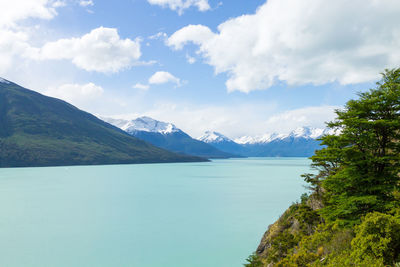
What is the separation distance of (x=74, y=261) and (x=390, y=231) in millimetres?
28154

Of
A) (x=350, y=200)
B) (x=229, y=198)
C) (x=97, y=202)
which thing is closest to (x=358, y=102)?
(x=350, y=200)

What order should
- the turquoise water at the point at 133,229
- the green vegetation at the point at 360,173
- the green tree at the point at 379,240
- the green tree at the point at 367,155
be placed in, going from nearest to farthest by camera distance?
the green tree at the point at 379,240, the green vegetation at the point at 360,173, the green tree at the point at 367,155, the turquoise water at the point at 133,229

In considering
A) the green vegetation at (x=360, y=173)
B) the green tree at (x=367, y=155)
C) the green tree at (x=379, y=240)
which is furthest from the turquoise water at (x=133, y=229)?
the green tree at (x=379, y=240)

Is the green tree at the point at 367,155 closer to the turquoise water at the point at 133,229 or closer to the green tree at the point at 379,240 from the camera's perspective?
the green tree at the point at 379,240

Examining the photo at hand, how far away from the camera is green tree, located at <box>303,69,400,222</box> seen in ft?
56.4

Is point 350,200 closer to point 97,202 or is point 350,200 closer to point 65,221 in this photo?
point 65,221

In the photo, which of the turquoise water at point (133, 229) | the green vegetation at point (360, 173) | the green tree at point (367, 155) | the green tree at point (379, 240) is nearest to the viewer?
the green tree at point (379, 240)

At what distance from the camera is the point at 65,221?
44.1 meters

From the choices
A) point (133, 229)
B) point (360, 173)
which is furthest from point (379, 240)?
point (133, 229)

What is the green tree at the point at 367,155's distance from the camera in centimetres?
1719

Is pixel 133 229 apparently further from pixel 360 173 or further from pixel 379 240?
pixel 379 240

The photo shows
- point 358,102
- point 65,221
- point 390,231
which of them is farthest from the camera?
point 65,221

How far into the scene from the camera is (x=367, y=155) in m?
17.8

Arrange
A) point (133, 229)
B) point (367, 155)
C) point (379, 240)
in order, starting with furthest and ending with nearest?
point (133, 229) → point (367, 155) → point (379, 240)
